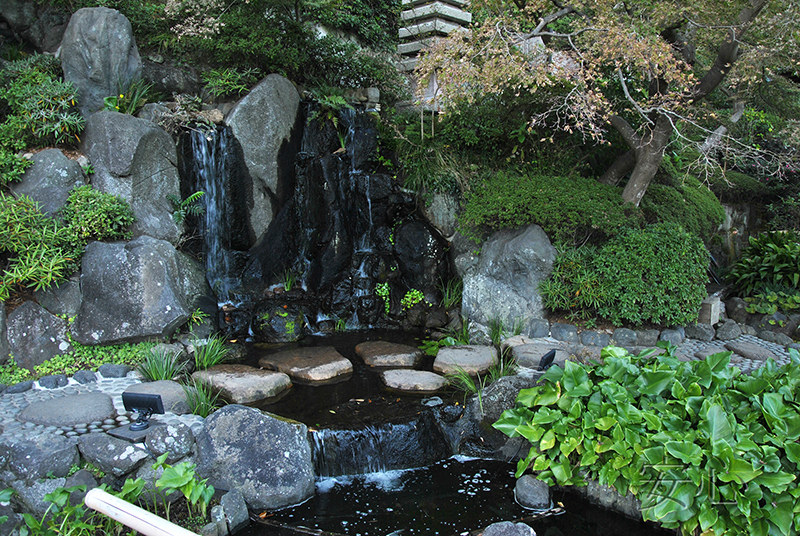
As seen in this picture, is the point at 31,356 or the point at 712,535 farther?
the point at 31,356

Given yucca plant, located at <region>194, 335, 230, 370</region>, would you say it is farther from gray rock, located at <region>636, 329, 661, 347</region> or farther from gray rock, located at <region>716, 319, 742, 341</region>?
gray rock, located at <region>716, 319, 742, 341</region>

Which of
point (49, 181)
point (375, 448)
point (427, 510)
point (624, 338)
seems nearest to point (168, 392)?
point (375, 448)

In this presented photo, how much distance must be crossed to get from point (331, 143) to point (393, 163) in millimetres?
1187

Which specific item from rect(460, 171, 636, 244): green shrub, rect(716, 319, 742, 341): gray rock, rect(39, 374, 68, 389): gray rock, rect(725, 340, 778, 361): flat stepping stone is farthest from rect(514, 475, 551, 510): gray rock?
rect(39, 374, 68, 389): gray rock

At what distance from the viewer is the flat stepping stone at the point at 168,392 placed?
16.2 ft

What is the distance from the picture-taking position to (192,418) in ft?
15.7

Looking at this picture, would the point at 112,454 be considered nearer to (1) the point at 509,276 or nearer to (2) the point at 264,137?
(1) the point at 509,276

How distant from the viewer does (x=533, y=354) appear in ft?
20.3

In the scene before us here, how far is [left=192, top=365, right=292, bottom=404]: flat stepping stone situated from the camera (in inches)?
216

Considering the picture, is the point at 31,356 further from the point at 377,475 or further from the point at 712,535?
the point at 712,535

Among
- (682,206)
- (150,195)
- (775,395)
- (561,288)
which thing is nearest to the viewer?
(775,395)

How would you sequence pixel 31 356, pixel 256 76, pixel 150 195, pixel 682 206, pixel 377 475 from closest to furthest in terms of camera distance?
1. pixel 377 475
2. pixel 31 356
3. pixel 150 195
4. pixel 682 206
5. pixel 256 76

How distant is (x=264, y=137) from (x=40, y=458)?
6003 millimetres

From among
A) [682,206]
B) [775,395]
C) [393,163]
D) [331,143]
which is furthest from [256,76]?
[775,395]
